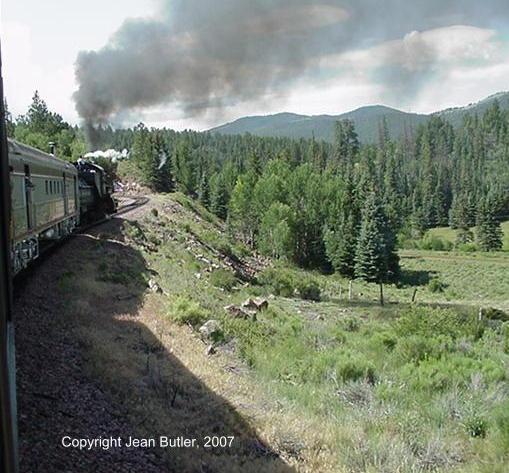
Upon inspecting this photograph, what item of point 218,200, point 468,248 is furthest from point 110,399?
point 468,248

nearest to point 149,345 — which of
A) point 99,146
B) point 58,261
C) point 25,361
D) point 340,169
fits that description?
point 25,361

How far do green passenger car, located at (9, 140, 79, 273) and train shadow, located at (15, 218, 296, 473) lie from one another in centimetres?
75

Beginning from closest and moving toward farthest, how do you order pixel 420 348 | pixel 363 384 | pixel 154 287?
pixel 363 384
pixel 420 348
pixel 154 287

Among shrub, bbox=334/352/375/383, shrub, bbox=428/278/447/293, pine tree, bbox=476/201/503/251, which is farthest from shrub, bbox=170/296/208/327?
pine tree, bbox=476/201/503/251

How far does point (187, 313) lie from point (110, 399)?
4682 millimetres

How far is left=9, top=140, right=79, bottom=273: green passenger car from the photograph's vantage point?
24.8ft

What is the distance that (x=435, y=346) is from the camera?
10656mm

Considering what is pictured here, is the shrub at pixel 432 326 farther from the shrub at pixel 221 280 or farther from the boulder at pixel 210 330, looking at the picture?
the shrub at pixel 221 280

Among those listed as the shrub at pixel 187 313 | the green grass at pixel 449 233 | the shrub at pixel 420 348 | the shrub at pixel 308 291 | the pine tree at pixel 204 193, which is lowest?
the green grass at pixel 449 233

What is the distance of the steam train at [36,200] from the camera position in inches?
298

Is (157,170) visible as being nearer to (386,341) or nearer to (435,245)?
(435,245)

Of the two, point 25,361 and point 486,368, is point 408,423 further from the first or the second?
point 25,361

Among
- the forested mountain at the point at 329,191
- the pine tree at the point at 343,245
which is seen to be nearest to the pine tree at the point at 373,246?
the forested mountain at the point at 329,191

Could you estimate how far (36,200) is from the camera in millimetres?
9352
